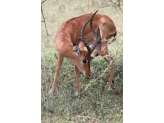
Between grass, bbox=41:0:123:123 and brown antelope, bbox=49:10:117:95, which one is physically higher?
brown antelope, bbox=49:10:117:95

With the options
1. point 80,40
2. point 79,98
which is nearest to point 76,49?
point 80,40

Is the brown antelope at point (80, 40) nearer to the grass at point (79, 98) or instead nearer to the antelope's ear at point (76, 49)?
the antelope's ear at point (76, 49)

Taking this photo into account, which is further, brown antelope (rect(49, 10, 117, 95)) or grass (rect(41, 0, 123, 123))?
brown antelope (rect(49, 10, 117, 95))

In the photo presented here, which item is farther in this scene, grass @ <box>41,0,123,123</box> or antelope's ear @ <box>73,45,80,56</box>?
antelope's ear @ <box>73,45,80,56</box>

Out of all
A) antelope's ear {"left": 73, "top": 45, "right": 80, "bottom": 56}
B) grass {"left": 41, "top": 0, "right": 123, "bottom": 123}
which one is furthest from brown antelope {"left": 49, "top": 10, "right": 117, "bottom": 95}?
grass {"left": 41, "top": 0, "right": 123, "bottom": 123}

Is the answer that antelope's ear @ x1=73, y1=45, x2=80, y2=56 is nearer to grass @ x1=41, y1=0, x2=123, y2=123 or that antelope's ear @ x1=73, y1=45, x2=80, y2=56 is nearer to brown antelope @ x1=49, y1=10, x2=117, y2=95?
brown antelope @ x1=49, y1=10, x2=117, y2=95

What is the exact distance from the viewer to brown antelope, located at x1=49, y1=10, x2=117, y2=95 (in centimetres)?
346

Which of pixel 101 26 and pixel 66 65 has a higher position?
pixel 101 26

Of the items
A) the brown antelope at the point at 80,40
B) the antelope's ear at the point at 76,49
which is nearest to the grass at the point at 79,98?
the brown antelope at the point at 80,40

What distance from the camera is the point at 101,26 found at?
4.35 meters

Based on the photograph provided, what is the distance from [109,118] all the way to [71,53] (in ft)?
4.34

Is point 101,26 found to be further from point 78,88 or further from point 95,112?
point 95,112

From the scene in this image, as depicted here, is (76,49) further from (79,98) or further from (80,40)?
(79,98)
